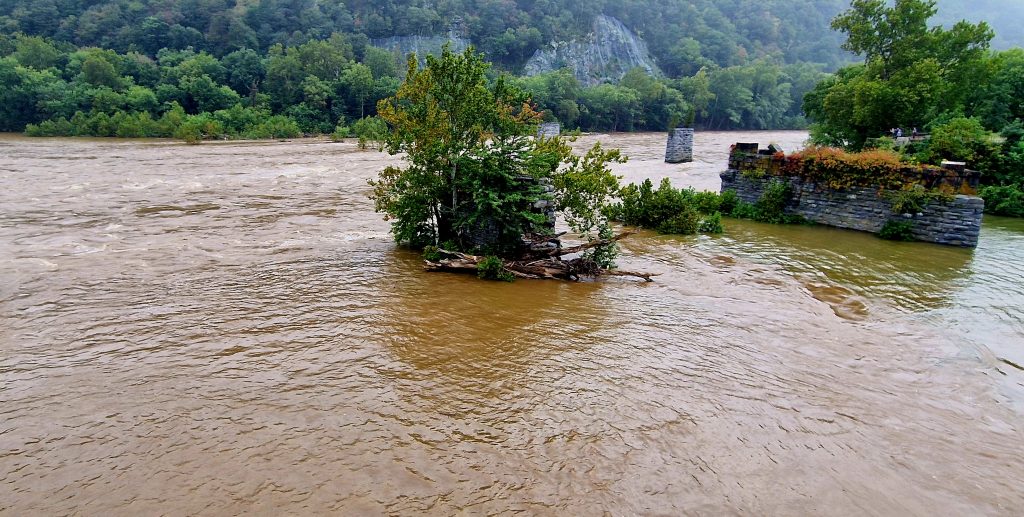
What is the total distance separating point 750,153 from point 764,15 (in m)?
168

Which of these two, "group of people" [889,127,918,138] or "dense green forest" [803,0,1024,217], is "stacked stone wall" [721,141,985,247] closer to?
"dense green forest" [803,0,1024,217]

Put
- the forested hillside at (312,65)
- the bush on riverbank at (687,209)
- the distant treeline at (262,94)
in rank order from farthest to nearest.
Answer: the forested hillside at (312,65) < the distant treeline at (262,94) < the bush on riverbank at (687,209)

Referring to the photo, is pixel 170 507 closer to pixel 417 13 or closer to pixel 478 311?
pixel 478 311

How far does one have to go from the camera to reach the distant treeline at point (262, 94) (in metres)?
49.8

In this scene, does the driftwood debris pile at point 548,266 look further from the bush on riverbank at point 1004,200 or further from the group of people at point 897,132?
the group of people at point 897,132

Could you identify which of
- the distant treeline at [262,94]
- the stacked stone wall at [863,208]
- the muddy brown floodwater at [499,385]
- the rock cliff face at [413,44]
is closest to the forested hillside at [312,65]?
the distant treeline at [262,94]

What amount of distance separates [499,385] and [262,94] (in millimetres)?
68034

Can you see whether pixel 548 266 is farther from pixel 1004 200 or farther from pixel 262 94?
pixel 262 94

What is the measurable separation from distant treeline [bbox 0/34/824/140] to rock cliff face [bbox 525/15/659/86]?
72.9ft

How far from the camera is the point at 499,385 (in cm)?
682

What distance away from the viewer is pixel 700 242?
1502 cm

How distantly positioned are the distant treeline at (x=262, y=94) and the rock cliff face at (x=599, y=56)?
874 inches

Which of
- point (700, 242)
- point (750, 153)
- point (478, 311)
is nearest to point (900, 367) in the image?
point (478, 311)

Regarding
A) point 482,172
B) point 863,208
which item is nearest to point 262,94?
point 482,172
